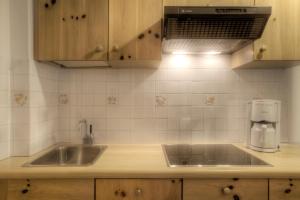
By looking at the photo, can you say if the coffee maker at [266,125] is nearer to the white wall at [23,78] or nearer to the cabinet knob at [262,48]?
the cabinet knob at [262,48]

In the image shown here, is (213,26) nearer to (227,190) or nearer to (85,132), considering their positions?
(227,190)

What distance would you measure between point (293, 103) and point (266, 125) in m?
0.42

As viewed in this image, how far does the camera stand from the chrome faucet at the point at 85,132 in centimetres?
180

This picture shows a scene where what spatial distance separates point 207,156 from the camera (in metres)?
1.55

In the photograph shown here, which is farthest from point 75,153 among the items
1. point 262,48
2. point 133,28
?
point 262,48

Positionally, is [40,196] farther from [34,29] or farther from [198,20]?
[198,20]

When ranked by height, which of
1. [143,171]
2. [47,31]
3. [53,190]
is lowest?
[53,190]

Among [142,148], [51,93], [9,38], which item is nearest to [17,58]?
[9,38]

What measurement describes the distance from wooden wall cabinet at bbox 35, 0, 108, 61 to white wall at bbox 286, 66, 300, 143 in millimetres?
1391

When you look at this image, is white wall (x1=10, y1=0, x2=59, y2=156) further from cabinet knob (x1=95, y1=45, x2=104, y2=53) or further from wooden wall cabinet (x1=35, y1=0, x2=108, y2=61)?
cabinet knob (x1=95, y1=45, x2=104, y2=53)

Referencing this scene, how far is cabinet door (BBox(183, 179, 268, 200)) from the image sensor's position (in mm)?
1235

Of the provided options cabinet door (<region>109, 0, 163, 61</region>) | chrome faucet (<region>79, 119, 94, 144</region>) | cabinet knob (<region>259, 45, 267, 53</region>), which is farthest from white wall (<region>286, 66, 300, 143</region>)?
chrome faucet (<region>79, 119, 94, 144</region>)

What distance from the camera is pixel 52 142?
5.84 ft

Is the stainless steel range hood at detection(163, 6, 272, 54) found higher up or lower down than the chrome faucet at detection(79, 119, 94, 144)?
higher up
